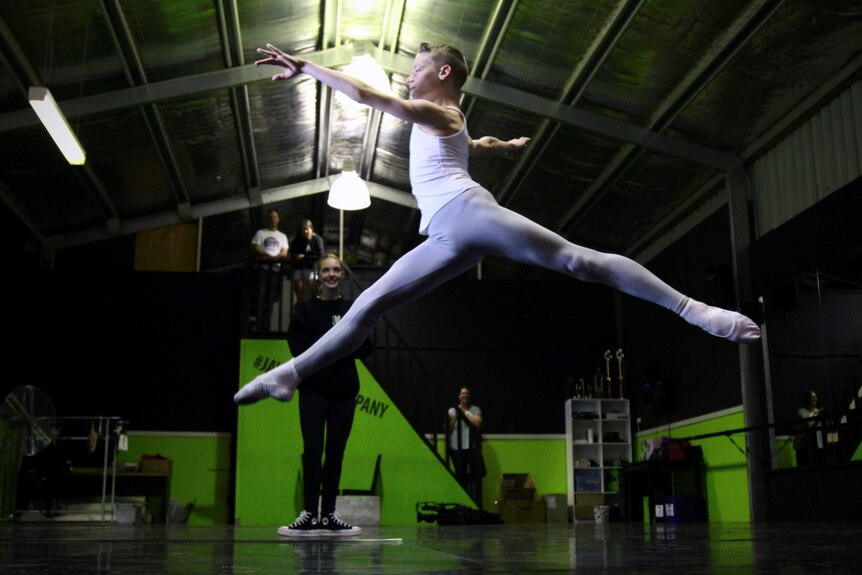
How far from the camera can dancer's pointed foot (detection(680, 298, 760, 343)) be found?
2.78 metres

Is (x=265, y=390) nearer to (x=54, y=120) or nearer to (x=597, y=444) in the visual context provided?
(x=54, y=120)

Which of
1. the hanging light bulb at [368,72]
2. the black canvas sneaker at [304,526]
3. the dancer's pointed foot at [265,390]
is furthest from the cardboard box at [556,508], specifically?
the dancer's pointed foot at [265,390]

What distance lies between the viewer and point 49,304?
13547mm

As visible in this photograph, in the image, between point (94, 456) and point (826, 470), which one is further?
point (94, 456)

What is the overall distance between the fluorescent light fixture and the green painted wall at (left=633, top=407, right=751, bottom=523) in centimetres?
791


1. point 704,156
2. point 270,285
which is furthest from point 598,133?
point 270,285

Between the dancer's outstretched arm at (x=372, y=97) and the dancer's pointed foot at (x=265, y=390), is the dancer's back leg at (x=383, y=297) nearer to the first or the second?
the dancer's pointed foot at (x=265, y=390)

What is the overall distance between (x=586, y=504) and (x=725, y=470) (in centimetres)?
249

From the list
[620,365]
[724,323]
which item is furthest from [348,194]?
[724,323]

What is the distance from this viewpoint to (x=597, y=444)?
44.3ft

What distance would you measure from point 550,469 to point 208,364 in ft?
18.1

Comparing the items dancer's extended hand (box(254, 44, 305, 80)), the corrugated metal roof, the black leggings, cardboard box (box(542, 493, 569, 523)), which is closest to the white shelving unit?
cardboard box (box(542, 493, 569, 523))

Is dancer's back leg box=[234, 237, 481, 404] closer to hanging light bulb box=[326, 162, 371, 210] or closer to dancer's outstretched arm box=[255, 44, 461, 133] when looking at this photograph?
dancer's outstretched arm box=[255, 44, 461, 133]

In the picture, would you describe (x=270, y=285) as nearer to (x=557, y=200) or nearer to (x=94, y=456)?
(x=94, y=456)
